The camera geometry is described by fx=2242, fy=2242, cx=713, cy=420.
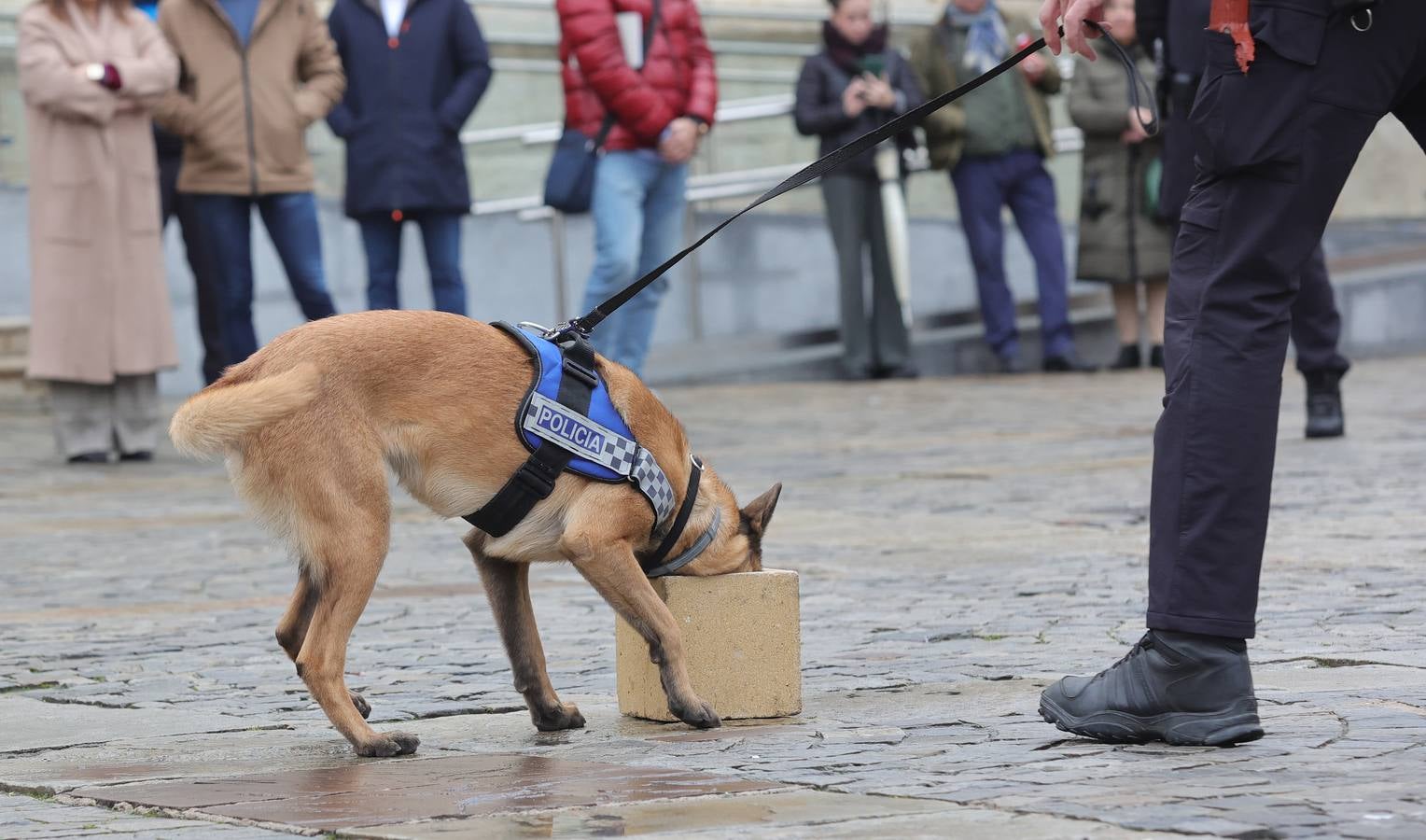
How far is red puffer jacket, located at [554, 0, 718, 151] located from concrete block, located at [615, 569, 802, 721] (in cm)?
645

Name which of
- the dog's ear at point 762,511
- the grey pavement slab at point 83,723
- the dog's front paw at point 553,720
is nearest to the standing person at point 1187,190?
the dog's ear at point 762,511

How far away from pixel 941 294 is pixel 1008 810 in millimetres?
13563

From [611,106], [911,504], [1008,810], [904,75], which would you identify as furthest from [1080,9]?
[904,75]

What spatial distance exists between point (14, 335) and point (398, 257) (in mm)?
3432

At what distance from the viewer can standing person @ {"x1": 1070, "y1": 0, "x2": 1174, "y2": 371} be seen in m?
14.5

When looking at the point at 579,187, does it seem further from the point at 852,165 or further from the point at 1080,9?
the point at 1080,9

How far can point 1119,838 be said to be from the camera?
10.2 feet

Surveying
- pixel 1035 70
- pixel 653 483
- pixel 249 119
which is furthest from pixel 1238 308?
pixel 1035 70

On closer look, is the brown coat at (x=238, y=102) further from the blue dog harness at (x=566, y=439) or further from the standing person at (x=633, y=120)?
the blue dog harness at (x=566, y=439)

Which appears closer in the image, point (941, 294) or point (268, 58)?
point (268, 58)

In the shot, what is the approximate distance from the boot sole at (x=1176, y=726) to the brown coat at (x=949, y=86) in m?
10.7

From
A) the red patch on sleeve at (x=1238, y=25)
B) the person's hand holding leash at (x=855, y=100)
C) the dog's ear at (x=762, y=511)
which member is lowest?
the dog's ear at (x=762, y=511)

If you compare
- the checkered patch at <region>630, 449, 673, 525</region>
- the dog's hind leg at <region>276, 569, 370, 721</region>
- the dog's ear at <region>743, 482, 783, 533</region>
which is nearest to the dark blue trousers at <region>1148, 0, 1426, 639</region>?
the checkered patch at <region>630, 449, 673, 525</region>

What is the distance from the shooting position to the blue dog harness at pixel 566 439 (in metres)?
4.39
